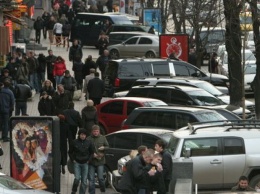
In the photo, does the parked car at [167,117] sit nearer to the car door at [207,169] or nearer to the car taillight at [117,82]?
the car door at [207,169]

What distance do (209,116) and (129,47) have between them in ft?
87.0

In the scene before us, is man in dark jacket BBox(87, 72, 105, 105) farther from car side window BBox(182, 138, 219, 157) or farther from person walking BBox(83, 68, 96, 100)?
car side window BBox(182, 138, 219, 157)

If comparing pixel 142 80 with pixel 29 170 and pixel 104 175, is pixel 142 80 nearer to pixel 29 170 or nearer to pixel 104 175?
pixel 104 175

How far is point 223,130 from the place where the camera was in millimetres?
22250

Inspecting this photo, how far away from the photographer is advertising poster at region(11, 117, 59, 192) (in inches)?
851

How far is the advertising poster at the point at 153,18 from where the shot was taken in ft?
183

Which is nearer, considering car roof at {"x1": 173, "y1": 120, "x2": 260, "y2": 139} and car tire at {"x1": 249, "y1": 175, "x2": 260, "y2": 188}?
car tire at {"x1": 249, "y1": 175, "x2": 260, "y2": 188}

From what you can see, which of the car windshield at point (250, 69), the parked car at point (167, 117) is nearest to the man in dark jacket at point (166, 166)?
the parked car at point (167, 117)

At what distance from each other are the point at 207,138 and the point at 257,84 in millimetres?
9479

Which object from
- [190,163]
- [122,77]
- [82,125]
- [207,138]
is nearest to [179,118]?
[82,125]

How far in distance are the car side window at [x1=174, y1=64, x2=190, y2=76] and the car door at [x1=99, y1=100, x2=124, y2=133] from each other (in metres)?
8.61

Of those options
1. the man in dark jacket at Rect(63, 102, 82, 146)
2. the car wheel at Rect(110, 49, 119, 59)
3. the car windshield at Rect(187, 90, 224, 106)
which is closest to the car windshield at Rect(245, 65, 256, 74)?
the car wheel at Rect(110, 49, 119, 59)

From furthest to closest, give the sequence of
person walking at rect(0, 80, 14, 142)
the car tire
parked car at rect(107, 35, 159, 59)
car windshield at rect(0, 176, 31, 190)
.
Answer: parked car at rect(107, 35, 159, 59) → person walking at rect(0, 80, 14, 142) → the car tire → car windshield at rect(0, 176, 31, 190)

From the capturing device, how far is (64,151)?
25.2 meters
